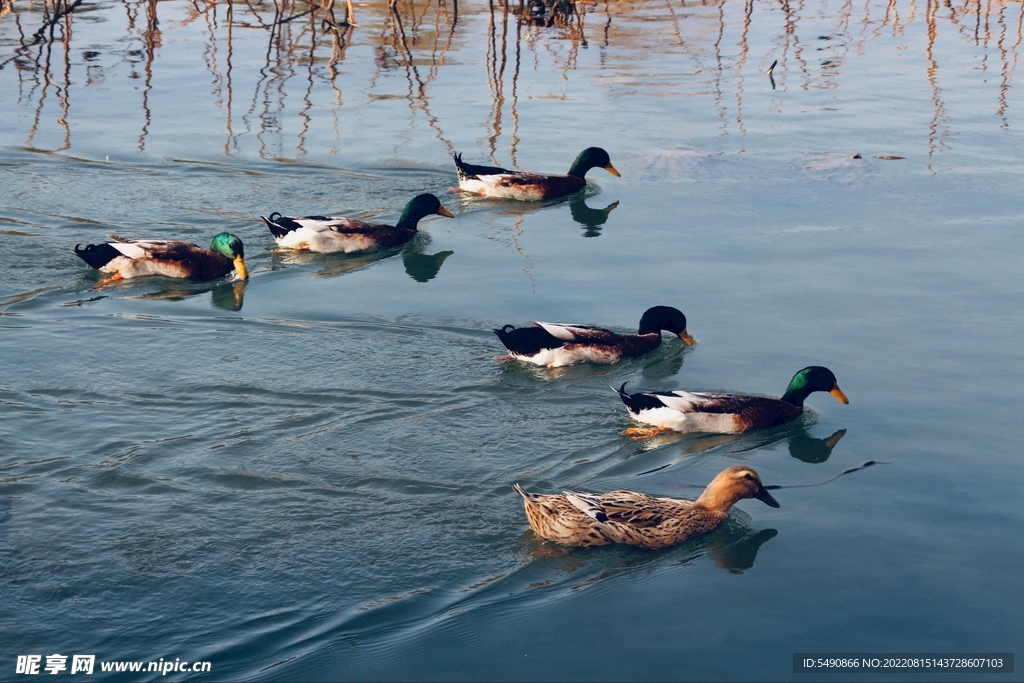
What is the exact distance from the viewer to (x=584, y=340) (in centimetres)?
974

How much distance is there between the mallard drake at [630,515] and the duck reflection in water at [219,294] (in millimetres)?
4920

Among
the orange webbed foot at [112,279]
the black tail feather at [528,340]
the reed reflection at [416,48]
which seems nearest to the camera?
the black tail feather at [528,340]

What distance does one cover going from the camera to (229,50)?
68.6ft

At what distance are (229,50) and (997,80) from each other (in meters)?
13.1

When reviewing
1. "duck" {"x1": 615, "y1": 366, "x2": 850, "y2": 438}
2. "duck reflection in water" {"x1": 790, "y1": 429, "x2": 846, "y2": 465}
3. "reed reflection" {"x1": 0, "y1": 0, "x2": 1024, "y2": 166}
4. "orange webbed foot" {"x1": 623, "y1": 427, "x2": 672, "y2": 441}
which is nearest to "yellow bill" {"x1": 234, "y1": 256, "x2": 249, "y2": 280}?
"reed reflection" {"x1": 0, "y1": 0, "x2": 1024, "y2": 166}

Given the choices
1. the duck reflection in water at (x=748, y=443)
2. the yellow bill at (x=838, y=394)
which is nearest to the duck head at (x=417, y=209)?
the duck reflection in water at (x=748, y=443)

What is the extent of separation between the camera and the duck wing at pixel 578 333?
961 centimetres

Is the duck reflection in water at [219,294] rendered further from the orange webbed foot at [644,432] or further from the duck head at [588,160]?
the duck head at [588,160]

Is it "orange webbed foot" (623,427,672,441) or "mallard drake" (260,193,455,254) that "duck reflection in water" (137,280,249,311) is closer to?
"mallard drake" (260,193,455,254)

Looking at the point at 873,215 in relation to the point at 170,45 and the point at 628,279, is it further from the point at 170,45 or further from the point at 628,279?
the point at 170,45

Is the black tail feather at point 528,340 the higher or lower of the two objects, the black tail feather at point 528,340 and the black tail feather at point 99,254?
the lower

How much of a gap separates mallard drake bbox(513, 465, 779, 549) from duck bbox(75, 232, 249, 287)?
5.63m

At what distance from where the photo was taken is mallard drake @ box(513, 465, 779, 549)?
696 cm

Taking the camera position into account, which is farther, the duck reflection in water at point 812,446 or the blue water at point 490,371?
the duck reflection in water at point 812,446
